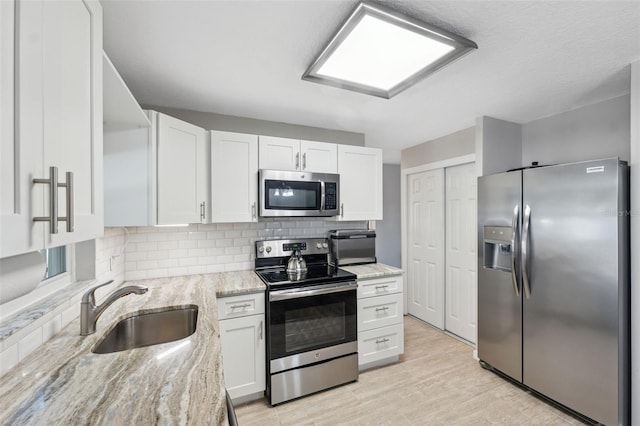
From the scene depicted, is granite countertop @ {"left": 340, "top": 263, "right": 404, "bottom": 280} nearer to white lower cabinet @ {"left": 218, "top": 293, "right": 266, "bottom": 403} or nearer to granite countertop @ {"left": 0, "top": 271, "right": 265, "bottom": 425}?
white lower cabinet @ {"left": 218, "top": 293, "right": 266, "bottom": 403}

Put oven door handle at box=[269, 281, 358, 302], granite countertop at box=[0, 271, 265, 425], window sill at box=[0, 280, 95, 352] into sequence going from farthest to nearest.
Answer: oven door handle at box=[269, 281, 358, 302], window sill at box=[0, 280, 95, 352], granite countertop at box=[0, 271, 265, 425]

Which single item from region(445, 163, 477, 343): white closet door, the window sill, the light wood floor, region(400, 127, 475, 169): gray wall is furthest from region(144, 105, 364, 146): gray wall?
the light wood floor

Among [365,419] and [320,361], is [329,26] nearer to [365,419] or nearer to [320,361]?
[320,361]

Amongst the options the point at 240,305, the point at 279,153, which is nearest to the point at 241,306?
the point at 240,305

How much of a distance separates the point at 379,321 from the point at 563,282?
141 cm

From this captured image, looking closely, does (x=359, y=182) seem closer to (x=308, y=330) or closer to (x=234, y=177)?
(x=234, y=177)

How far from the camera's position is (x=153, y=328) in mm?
1605

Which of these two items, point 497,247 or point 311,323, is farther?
point 497,247

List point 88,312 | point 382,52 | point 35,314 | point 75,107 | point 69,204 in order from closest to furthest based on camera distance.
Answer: point 69,204, point 75,107, point 35,314, point 88,312, point 382,52

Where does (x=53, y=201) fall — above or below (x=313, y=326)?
above

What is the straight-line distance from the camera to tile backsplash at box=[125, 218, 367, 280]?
227 cm

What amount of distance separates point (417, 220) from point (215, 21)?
322cm

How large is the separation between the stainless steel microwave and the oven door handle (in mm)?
656

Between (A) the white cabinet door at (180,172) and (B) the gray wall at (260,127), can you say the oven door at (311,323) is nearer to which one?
(A) the white cabinet door at (180,172)
